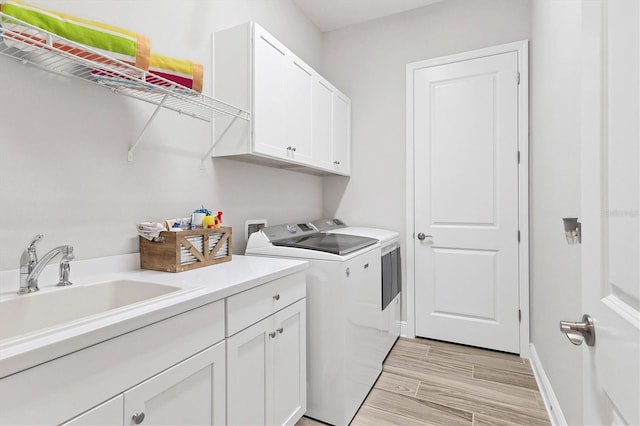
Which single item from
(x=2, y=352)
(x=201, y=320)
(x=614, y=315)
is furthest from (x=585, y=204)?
(x=2, y=352)

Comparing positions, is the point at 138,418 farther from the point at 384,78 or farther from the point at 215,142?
the point at 384,78

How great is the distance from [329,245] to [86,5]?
1536mm

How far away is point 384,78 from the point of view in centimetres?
303

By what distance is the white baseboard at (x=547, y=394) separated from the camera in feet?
5.46

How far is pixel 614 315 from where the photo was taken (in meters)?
0.56

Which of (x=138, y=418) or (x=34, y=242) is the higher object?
(x=34, y=242)

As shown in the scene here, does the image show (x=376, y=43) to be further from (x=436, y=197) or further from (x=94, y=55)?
(x=94, y=55)

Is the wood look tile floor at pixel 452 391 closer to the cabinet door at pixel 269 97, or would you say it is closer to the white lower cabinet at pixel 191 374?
the white lower cabinet at pixel 191 374

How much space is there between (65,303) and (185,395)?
20.8 inches

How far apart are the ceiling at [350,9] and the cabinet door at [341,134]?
757 millimetres

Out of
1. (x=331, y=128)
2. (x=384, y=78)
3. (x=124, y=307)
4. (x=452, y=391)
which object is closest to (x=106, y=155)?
(x=124, y=307)

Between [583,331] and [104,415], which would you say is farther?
[104,415]

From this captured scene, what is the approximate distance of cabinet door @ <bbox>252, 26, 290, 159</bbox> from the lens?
180cm

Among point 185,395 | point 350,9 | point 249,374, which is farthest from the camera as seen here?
point 350,9
